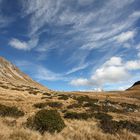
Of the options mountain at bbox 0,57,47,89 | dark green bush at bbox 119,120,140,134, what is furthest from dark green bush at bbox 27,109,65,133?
mountain at bbox 0,57,47,89

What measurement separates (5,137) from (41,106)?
2172 cm

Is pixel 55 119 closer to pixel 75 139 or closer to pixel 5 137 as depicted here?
pixel 75 139

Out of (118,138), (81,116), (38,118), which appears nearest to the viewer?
(118,138)

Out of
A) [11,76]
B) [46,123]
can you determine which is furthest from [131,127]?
[11,76]

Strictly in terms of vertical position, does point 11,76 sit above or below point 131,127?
above

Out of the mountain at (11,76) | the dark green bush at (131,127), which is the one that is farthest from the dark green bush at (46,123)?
the mountain at (11,76)

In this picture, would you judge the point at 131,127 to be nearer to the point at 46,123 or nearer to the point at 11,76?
the point at 46,123

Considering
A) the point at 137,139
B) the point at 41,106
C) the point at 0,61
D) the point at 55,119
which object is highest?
the point at 0,61

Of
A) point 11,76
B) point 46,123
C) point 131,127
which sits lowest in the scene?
point 131,127

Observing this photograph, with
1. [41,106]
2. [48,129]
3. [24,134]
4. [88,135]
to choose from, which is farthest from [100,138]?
[41,106]

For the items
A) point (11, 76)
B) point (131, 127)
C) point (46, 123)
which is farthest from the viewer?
point (11, 76)

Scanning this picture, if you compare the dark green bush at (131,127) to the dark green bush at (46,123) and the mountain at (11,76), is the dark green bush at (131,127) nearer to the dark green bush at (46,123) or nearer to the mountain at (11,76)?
the dark green bush at (46,123)

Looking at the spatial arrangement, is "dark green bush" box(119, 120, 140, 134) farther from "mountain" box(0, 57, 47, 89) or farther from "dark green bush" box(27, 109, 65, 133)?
"mountain" box(0, 57, 47, 89)

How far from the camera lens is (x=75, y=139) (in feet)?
37.9
